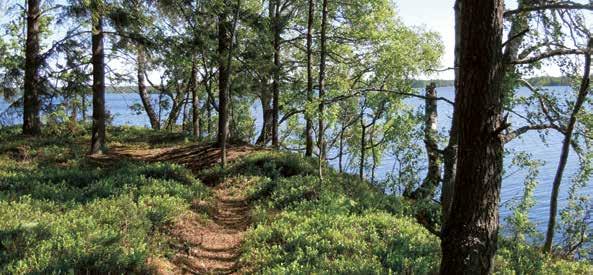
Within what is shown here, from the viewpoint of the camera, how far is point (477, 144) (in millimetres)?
Result: 5344

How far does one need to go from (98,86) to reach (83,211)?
8.72m

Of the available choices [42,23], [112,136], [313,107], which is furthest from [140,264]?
[42,23]

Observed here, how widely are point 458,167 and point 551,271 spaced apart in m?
5.76

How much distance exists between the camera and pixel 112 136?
23.0 m

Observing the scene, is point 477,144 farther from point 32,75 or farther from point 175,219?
point 32,75

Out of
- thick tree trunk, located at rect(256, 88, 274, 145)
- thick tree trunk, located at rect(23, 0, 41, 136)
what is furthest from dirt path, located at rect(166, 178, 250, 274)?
thick tree trunk, located at rect(256, 88, 274, 145)

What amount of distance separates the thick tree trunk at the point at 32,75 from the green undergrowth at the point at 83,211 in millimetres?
2498

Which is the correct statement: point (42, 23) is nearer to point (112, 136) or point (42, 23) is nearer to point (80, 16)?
point (112, 136)

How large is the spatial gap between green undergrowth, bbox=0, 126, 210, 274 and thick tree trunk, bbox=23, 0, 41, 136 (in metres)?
2.50

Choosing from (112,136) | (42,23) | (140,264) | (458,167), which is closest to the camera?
(458,167)

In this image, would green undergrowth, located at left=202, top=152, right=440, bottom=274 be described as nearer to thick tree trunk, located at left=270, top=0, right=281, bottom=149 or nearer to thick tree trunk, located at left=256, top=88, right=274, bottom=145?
thick tree trunk, located at left=270, top=0, right=281, bottom=149

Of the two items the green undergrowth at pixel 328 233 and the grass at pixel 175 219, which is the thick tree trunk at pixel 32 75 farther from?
the green undergrowth at pixel 328 233

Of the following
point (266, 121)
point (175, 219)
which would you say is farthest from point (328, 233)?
point (266, 121)

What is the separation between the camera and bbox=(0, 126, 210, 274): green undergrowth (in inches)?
282
